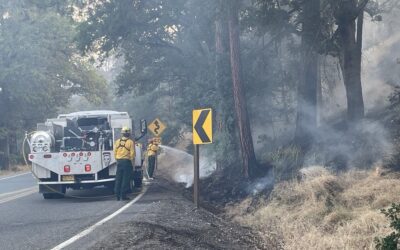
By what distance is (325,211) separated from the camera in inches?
455

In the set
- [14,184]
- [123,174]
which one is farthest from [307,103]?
[14,184]

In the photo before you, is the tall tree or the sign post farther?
the tall tree

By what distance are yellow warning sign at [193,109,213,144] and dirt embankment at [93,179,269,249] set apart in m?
1.54

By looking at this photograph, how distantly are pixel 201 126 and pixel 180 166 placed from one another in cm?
1549

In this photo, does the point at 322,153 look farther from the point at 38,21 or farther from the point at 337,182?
the point at 38,21

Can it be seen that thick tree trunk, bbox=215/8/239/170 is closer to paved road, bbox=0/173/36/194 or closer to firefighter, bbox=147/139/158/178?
firefighter, bbox=147/139/158/178

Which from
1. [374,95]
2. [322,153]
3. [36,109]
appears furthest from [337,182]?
[36,109]

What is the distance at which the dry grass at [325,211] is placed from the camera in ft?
31.4

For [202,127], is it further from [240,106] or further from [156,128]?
[156,128]

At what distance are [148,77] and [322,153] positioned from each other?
16.7 metres

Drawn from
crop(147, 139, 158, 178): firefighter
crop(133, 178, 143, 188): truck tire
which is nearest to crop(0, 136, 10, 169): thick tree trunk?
crop(147, 139, 158, 178): firefighter

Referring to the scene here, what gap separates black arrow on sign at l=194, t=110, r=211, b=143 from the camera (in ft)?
40.9

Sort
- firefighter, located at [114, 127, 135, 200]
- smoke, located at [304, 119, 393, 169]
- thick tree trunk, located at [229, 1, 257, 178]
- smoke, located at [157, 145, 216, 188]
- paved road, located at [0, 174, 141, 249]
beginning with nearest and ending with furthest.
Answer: paved road, located at [0, 174, 141, 249] < firefighter, located at [114, 127, 135, 200] < smoke, located at [304, 119, 393, 169] < thick tree trunk, located at [229, 1, 257, 178] < smoke, located at [157, 145, 216, 188]

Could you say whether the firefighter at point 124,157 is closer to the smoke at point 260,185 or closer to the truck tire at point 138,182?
the truck tire at point 138,182
